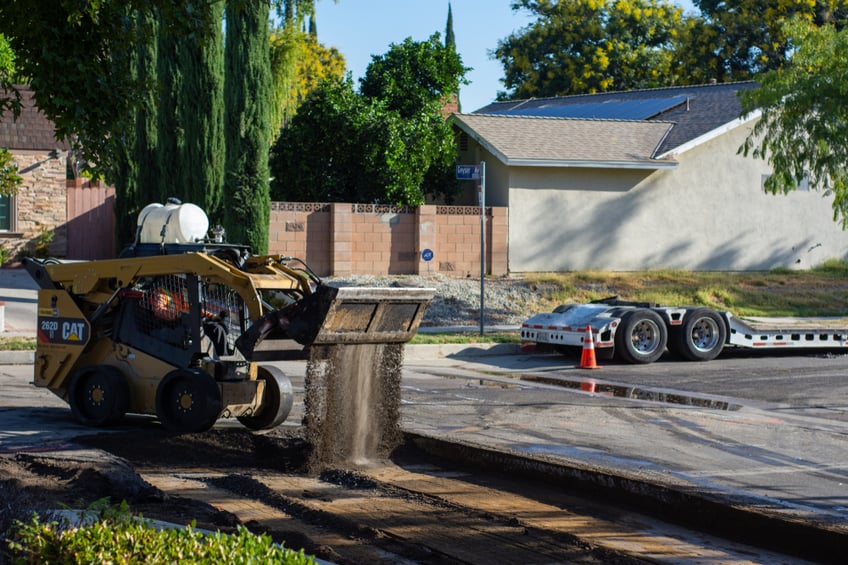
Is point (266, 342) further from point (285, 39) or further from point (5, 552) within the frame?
point (285, 39)

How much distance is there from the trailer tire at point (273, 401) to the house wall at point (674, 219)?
748 inches

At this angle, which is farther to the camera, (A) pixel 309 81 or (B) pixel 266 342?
(A) pixel 309 81

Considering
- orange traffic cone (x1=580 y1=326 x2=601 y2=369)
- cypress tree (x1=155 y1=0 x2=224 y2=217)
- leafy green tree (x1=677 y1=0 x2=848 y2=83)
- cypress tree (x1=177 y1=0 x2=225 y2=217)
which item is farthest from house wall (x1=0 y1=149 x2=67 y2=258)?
leafy green tree (x1=677 y1=0 x2=848 y2=83)

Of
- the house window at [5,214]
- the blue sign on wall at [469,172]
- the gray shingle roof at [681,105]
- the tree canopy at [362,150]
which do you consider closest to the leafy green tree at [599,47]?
the gray shingle roof at [681,105]

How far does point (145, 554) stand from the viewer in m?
4.56

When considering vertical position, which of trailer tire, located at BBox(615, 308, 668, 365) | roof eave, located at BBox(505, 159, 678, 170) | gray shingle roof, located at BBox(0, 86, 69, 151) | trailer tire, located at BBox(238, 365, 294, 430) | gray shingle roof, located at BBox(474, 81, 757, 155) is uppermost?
gray shingle roof, located at BBox(474, 81, 757, 155)

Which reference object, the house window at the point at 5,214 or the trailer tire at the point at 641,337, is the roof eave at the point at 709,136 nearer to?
the trailer tire at the point at 641,337

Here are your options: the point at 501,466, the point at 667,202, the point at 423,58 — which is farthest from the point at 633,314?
the point at 423,58

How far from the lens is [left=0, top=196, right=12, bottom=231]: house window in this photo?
102ft

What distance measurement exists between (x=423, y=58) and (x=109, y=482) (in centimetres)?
2739

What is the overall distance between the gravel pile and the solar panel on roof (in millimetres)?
10390

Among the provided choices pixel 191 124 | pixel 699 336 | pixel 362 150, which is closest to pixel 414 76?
pixel 362 150

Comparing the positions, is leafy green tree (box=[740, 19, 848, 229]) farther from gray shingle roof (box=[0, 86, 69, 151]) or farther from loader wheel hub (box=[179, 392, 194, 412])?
gray shingle roof (box=[0, 86, 69, 151])

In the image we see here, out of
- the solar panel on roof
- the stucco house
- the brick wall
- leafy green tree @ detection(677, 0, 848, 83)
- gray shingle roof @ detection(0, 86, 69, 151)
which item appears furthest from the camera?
leafy green tree @ detection(677, 0, 848, 83)
